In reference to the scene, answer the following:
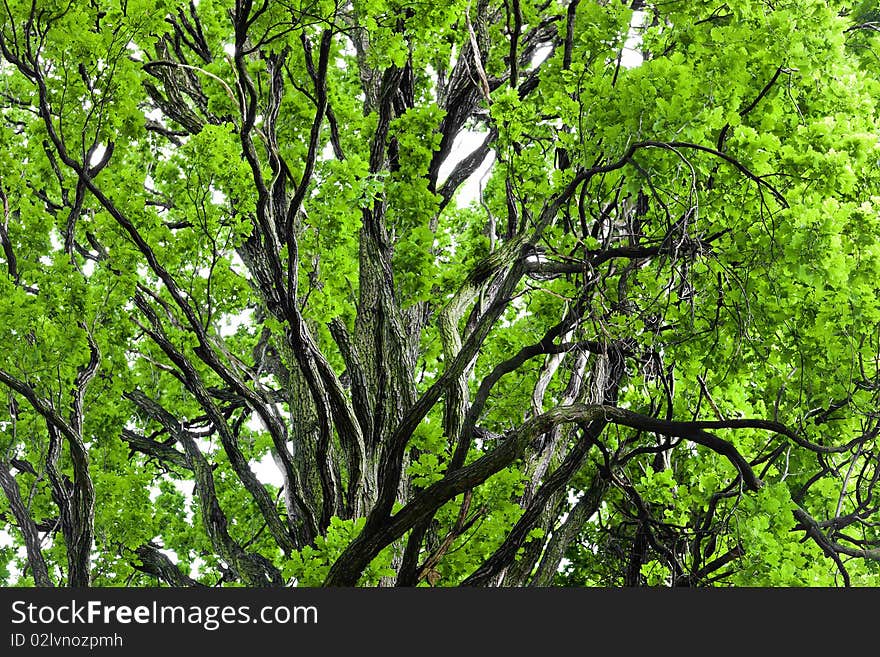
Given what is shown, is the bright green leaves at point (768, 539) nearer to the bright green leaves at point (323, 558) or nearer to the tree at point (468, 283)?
the tree at point (468, 283)

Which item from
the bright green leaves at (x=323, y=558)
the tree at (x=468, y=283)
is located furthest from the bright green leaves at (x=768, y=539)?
the bright green leaves at (x=323, y=558)

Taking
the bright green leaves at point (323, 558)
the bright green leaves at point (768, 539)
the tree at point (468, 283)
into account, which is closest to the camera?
the bright green leaves at point (768, 539)

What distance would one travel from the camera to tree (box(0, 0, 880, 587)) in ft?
17.4

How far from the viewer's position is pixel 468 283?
706 centimetres

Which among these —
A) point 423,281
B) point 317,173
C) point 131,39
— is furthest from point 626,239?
point 131,39

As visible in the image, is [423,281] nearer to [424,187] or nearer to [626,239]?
[424,187]

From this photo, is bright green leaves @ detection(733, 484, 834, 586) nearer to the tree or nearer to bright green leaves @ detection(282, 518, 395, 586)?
the tree

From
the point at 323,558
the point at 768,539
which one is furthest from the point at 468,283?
the point at 768,539

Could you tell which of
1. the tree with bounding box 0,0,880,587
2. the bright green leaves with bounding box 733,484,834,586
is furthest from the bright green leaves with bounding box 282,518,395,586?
the bright green leaves with bounding box 733,484,834,586

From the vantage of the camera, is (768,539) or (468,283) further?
(468,283)

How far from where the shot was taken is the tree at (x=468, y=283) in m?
5.30

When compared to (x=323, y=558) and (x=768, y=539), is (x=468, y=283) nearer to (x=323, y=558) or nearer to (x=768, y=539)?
(x=323, y=558)

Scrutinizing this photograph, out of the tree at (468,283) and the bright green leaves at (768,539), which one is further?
the tree at (468,283)

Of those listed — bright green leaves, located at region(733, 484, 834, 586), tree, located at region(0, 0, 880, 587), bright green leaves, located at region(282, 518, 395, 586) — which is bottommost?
bright green leaves, located at region(733, 484, 834, 586)
